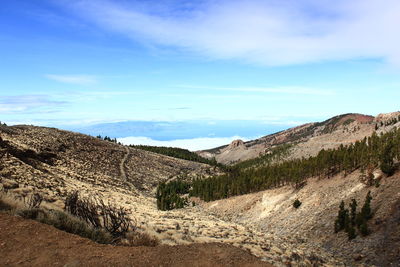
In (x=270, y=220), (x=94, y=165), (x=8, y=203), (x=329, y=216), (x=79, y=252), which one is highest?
(x=8, y=203)

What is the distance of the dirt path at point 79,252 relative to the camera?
10945 millimetres

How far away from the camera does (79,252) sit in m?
11.5

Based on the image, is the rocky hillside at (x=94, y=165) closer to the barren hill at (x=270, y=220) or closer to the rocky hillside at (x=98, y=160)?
the rocky hillside at (x=98, y=160)

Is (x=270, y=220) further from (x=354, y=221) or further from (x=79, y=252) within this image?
(x=79, y=252)

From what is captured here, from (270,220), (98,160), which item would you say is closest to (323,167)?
(270,220)

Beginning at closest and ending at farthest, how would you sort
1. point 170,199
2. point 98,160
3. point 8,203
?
1. point 8,203
2. point 170,199
3. point 98,160

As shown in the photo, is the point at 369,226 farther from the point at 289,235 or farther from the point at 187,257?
the point at 187,257

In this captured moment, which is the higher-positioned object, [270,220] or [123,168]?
[123,168]

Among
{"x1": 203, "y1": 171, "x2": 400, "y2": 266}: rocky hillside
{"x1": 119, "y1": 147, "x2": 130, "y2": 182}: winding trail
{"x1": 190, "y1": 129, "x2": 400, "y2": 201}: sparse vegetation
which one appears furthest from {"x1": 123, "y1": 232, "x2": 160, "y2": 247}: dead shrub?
{"x1": 119, "y1": 147, "x2": 130, "y2": 182}: winding trail

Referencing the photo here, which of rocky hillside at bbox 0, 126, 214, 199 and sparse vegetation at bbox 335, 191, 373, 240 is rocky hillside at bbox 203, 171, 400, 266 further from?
rocky hillside at bbox 0, 126, 214, 199

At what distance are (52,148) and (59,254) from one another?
85761 millimetres

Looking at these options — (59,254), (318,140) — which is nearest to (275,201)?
(59,254)

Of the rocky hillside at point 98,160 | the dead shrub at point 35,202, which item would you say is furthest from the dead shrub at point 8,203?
the rocky hillside at point 98,160

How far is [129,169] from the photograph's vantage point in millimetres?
103812
